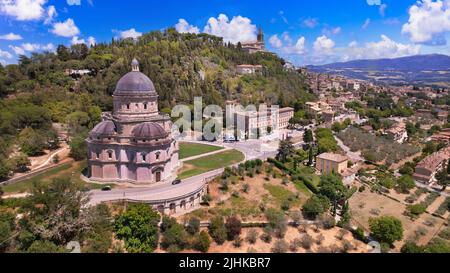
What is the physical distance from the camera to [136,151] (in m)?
42.0

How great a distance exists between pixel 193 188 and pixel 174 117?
126 feet

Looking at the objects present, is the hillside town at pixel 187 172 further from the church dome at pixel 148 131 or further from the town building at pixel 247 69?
the town building at pixel 247 69

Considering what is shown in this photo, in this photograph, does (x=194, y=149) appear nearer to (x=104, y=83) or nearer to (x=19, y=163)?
(x=19, y=163)

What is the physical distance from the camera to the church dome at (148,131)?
4166 cm

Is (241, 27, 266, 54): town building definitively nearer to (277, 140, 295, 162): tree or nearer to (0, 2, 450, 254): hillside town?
(0, 2, 450, 254): hillside town

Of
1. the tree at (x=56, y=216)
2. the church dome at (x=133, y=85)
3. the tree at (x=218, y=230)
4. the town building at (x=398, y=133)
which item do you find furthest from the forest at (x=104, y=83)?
the tree at (x=218, y=230)

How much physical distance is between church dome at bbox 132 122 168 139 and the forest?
1516cm

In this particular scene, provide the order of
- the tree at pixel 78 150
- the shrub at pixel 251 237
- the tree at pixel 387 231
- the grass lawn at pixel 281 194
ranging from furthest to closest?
the tree at pixel 78 150
the grass lawn at pixel 281 194
the tree at pixel 387 231
the shrub at pixel 251 237

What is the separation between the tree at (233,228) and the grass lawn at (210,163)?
1342cm

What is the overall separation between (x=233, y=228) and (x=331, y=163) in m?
31.0

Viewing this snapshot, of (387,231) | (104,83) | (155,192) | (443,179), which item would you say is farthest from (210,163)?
(104,83)

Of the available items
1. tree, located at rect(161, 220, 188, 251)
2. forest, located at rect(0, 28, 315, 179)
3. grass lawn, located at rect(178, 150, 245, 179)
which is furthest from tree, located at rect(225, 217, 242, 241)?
forest, located at rect(0, 28, 315, 179)
